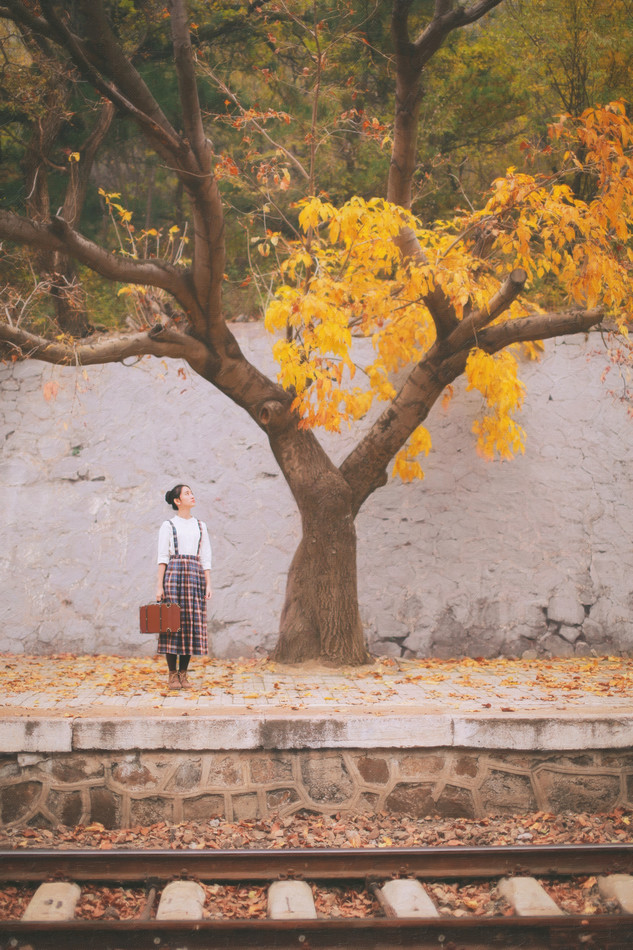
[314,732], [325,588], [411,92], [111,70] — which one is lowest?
[314,732]

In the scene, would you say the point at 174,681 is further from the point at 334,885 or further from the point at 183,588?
the point at 334,885

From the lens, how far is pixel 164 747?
509 cm

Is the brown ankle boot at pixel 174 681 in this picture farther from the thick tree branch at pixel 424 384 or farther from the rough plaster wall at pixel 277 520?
the thick tree branch at pixel 424 384

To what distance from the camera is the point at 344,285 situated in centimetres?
653

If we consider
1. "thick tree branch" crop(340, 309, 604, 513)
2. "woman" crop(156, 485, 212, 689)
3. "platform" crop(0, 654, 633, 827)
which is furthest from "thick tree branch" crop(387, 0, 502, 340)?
"platform" crop(0, 654, 633, 827)

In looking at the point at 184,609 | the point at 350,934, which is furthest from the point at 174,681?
the point at 350,934

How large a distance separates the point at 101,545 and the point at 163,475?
38.1 inches

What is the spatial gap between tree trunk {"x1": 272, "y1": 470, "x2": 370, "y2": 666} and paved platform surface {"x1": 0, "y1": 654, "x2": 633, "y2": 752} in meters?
0.20

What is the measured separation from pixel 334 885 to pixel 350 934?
1.61ft

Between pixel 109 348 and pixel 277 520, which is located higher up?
pixel 109 348

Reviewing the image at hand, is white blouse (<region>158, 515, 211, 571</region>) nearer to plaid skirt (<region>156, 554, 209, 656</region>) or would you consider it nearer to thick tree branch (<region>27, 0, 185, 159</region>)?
plaid skirt (<region>156, 554, 209, 656</region>)

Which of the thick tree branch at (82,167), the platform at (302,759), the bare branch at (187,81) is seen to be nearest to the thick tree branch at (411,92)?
the bare branch at (187,81)

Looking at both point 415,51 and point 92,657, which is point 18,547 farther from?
point 415,51

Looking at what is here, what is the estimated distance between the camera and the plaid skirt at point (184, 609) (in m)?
6.36
